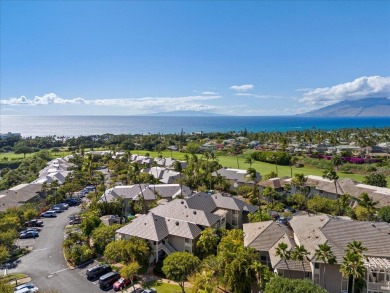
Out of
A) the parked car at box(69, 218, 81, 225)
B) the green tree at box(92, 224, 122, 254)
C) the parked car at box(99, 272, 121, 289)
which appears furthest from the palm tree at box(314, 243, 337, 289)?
the parked car at box(69, 218, 81, 225)

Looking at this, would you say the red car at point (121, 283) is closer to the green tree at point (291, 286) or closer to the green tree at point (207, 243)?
the green tree at point (207, 243)

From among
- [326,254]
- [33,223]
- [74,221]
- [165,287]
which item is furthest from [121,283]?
[33,223]

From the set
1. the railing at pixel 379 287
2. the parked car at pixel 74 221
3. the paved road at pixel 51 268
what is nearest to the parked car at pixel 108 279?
the paved road at pixel 51 268

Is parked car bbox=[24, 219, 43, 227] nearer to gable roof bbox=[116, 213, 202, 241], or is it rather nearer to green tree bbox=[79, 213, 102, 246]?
green tree bbox=[79, 213, 102, 246]

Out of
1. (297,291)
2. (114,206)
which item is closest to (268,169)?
(114,206)

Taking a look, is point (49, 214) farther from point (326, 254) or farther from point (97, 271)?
point (326, 254)

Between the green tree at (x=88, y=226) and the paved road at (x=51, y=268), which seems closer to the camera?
the paved road at (x=51, y=268)

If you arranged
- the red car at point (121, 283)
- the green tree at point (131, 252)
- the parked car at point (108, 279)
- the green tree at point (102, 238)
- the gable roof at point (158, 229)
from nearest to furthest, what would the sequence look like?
the red car at point (121, 283), the parked car at point (108, 279), the green tree at point (131, 252), the gable roof at point (158, 229), the green tree at point (102, 238)
